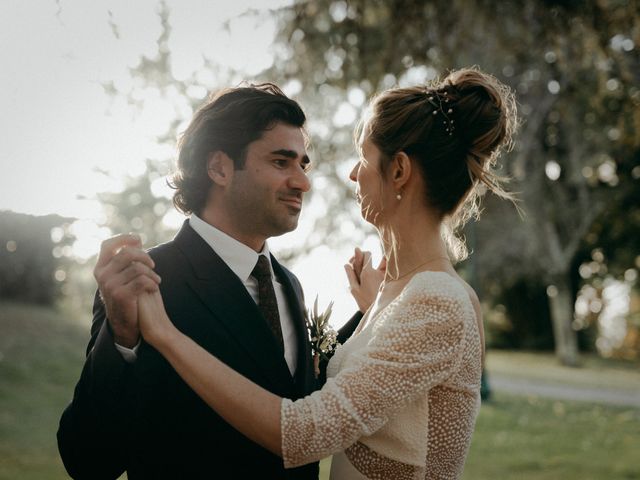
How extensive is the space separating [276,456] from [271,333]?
48 cm

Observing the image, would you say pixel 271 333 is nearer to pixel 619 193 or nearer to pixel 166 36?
pixel 166 36

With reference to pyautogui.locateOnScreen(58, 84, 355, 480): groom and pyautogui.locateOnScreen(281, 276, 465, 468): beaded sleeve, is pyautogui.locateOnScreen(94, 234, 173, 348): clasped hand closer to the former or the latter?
pyautogui.locateOnScreen(58, 84, 355, 480): groom

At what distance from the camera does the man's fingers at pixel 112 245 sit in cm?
221

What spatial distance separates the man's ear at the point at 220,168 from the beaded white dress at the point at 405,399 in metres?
0.96

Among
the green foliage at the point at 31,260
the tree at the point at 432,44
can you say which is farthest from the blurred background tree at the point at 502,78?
the green foliage at the point at 31,260

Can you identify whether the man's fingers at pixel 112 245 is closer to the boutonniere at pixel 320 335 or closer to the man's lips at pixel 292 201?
the man's lips at pixel 292 201

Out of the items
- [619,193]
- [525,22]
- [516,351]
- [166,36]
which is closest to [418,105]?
[166,36]

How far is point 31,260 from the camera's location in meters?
15.8

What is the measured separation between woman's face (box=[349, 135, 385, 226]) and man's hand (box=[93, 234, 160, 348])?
3.55 ft

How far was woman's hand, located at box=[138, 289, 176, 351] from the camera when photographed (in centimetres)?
231

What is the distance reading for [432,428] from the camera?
107 inches

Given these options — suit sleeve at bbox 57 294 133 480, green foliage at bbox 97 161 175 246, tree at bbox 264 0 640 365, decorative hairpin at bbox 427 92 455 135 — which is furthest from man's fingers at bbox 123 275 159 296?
green foliage at bbox 97 161 175 246

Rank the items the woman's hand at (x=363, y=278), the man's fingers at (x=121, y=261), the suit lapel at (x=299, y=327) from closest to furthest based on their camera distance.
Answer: the man's fingers at (x=121, y=261) → the suit lapel at (x=299, y=327) → the woman's hand at (x=363, y=278)

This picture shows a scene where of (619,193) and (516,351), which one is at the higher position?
(619,193)
